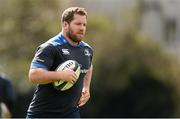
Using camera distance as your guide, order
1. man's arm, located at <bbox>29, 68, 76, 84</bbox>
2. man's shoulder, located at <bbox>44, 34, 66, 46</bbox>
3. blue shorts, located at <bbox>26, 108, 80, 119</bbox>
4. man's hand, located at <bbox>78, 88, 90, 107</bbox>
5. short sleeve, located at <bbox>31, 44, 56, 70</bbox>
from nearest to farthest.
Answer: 1. man's arm, located at <bbox>29, 68, 76, 84</bbox>
2. short sleeve, located at <bbox>31, 44, 56, 70</bbox>
3. man's shoulder, located at <bbox>44, 34, 66, 46</bbox>
4. blue shorts, located at <bbox>26, 108, 80, 119</bbox>
5. man's hand, located at <bbox>78, 88, 90, 107</bbox>

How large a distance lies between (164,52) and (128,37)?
7.40ft

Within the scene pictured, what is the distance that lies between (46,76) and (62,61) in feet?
1.29

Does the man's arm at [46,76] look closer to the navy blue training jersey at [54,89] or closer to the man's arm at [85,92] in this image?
the navy blue training jersey at [54,89]

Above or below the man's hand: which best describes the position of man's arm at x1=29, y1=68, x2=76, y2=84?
above

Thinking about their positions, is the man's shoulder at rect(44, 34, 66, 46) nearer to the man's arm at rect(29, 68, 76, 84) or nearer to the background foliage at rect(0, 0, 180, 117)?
the man's arm at rect(29, 68, 76, 84)

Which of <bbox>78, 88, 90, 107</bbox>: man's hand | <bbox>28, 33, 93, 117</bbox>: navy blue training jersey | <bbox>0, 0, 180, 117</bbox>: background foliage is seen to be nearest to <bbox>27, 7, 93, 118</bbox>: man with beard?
<bbox>28, 33, 93, 117</bbox>: navy blue training jersey

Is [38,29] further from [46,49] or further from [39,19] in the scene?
[46,49]

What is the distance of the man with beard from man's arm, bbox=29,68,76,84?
10mm

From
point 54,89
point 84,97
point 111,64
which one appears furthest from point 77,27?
point 111,64

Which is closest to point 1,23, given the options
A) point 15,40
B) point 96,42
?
point 15,40

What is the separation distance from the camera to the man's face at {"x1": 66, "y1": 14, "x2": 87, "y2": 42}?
347 inches

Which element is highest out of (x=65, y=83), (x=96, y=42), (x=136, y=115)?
(x=65, y=83)

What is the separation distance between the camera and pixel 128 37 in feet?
117

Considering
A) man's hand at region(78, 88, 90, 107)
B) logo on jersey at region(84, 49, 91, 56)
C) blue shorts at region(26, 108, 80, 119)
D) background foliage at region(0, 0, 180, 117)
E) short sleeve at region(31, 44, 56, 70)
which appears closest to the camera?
short sleeve at region(31, 44, 56, 70)
